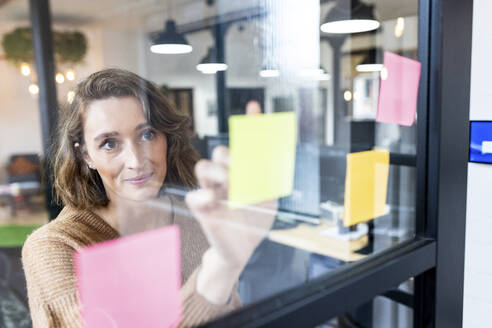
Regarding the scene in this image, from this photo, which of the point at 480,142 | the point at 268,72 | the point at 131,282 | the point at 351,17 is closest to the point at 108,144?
the point at 131,282

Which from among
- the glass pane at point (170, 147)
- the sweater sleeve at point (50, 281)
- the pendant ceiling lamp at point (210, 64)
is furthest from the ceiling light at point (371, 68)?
the sweater sleeve at point (50, 281)

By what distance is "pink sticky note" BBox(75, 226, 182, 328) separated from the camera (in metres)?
0.31

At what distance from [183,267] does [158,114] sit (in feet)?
0.49

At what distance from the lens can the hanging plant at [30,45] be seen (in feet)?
1.02

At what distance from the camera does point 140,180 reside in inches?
13.7

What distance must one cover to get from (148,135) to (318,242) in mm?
1050

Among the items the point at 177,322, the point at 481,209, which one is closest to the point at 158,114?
the point at 177,322

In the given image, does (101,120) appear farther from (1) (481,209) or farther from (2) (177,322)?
(1) (481,209)

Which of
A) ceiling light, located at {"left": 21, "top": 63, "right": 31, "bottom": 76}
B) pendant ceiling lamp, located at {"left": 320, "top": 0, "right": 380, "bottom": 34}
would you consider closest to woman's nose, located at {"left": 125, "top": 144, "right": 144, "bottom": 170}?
ceiling light, located at {"left": 21, "top": 63, "right": 31, "bottom": 76}

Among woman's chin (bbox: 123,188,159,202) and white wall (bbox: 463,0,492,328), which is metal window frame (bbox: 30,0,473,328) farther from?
white wall (bbox: 463,0,492,328)

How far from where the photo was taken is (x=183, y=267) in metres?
0.39

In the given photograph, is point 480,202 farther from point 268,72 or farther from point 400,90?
point 268,72

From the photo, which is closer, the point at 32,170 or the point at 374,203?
the point at 32,170

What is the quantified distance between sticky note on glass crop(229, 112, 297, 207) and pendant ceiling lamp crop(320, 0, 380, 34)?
75cm
